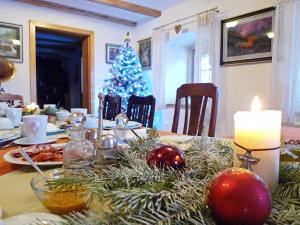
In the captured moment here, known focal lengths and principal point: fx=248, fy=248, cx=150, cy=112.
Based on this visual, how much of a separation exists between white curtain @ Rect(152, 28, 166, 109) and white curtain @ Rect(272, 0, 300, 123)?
190cm

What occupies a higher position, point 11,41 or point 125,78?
point 11,41

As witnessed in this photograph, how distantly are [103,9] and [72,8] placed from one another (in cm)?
52

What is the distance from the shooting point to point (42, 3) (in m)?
3.94

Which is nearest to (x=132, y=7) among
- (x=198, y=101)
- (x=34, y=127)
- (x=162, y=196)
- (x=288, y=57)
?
(x=288, y=57)

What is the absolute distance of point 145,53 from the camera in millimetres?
4789

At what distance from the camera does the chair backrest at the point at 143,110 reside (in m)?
1.84

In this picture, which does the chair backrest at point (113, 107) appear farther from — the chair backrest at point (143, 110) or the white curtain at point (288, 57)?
the white curtain at point (288, 57)

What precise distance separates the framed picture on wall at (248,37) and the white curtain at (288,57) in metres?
0.18

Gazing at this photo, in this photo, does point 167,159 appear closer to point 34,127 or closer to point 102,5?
point 34,127

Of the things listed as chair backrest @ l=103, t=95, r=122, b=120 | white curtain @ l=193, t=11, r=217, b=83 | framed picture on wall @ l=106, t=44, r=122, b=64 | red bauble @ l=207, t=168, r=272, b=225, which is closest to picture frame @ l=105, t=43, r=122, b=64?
framed picture on wall @ l=106, t=44, r=122, b=64

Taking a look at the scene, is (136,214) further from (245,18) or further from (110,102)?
(245,18)

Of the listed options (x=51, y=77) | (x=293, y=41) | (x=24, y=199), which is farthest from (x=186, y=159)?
(x=51, y=77)

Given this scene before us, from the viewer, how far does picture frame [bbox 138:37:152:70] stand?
4.67 metres

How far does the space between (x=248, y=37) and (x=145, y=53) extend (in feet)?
7.31
